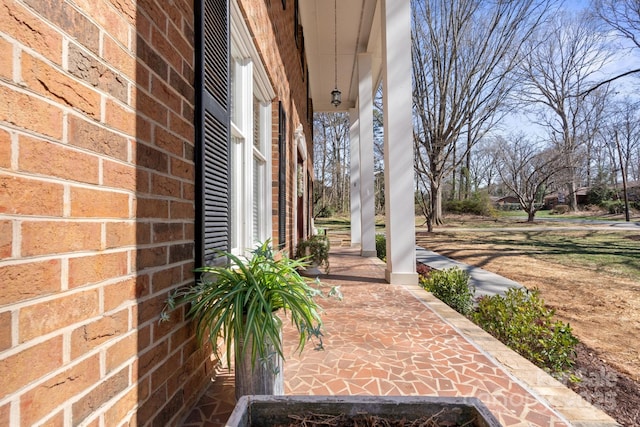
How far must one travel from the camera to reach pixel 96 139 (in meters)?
0.91

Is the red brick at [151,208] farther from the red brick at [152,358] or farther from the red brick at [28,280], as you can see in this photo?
the red brick at [152,358]

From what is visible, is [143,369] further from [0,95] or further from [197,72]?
[197,72]

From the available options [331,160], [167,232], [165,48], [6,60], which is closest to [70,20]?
[6,60]

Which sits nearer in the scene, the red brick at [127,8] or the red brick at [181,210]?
the red brick at [127,8]

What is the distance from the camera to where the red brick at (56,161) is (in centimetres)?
70

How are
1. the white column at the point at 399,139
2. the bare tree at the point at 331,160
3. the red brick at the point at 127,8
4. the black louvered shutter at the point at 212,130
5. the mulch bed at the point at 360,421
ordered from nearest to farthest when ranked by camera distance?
the mulch bed at the point at 360,421 < the red brick at the point at 127,8 < the black louvered shutter at the point at 212,130 < the white column at the point at 399,139 < the bare tree at the point at 331,160

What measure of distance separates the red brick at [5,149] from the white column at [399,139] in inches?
170

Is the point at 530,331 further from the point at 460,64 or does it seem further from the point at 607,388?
the point at 460,64

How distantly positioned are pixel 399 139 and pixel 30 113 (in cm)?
435

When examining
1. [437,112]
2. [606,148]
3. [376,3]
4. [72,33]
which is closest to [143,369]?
[72,33]

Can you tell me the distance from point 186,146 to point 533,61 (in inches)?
825

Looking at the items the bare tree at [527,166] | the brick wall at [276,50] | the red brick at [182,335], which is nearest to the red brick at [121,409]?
the red brick at [182,335]

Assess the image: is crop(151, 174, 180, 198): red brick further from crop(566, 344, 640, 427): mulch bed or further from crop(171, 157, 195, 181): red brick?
crop(566, 344, 640, 427): mulch bed

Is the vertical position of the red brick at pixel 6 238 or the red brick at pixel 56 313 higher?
the red brick at pixel 6 238
